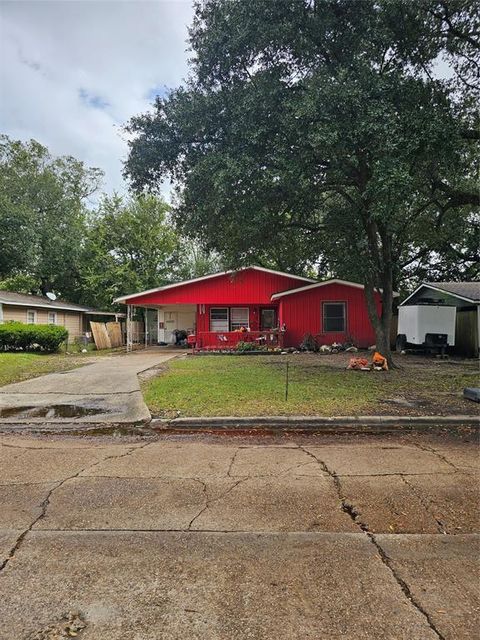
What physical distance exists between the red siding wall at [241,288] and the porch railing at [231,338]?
3.04 m

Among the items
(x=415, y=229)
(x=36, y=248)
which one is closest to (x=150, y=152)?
(x=415, y=229)

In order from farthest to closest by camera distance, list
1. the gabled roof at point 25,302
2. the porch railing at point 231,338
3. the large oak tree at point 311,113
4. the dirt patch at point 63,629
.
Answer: the gabled roof at point 25,302, the porch railing at point 231,338, the large oak tree at point 311,113, the dirt patch at point 63,629

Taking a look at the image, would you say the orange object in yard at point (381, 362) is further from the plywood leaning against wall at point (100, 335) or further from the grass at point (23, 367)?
the plywood leaning against wall at point (100, 335)

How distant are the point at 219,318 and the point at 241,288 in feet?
7.27

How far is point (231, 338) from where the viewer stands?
20609 millimetres

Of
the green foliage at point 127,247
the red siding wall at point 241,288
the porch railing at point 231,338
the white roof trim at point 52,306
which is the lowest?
the porch railing at point 231,338

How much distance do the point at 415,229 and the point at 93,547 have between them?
19556 millimetres

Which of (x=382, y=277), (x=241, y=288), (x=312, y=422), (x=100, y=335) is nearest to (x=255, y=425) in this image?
(x=312, y=422)

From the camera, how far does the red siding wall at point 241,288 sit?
76.4 feet

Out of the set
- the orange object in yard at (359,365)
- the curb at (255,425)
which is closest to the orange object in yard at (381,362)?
the orange object in yard at (359,365)

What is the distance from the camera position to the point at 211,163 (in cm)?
993

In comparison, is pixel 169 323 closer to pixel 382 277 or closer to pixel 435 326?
pixel 435 326

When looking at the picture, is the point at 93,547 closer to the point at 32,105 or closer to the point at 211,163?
the point at 211,163

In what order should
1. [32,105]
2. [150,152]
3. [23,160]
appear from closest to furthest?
[150,152] < [32,105] < [23,160]
